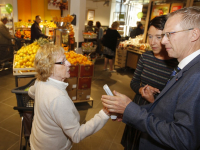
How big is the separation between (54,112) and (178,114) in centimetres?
84

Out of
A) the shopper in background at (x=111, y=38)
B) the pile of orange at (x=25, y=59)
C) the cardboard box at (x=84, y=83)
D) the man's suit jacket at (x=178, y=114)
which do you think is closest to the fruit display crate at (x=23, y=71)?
the pile of orange at (x=25, y=59)

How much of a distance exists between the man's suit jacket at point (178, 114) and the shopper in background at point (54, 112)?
1.41ft

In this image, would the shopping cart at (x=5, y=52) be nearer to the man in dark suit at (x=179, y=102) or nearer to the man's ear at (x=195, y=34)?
the man in dark suit at (x=179, y=102)

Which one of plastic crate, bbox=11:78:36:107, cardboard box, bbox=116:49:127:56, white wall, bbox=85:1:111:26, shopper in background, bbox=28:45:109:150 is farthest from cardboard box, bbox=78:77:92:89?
white wall, bbox=85:1:111:26

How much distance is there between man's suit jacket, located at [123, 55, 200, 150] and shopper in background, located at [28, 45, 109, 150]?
0.43 m

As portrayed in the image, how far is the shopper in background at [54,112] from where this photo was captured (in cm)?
115

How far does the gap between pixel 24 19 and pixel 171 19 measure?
33.6 feet

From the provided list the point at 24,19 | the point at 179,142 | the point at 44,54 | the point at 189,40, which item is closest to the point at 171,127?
the point at 179,142


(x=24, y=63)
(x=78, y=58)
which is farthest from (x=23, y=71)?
(x=78, y=58)

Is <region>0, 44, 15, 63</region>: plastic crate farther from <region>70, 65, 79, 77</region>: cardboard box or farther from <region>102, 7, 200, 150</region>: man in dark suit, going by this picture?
<region>102, 7, 200, 150</region>: man in dark suit

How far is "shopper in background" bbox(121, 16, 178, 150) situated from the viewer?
1.56 metres

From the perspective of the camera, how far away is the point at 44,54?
1.29 metres

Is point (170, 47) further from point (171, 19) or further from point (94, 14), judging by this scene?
point (94, 14)

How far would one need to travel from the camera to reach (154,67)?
1682 millimetres
